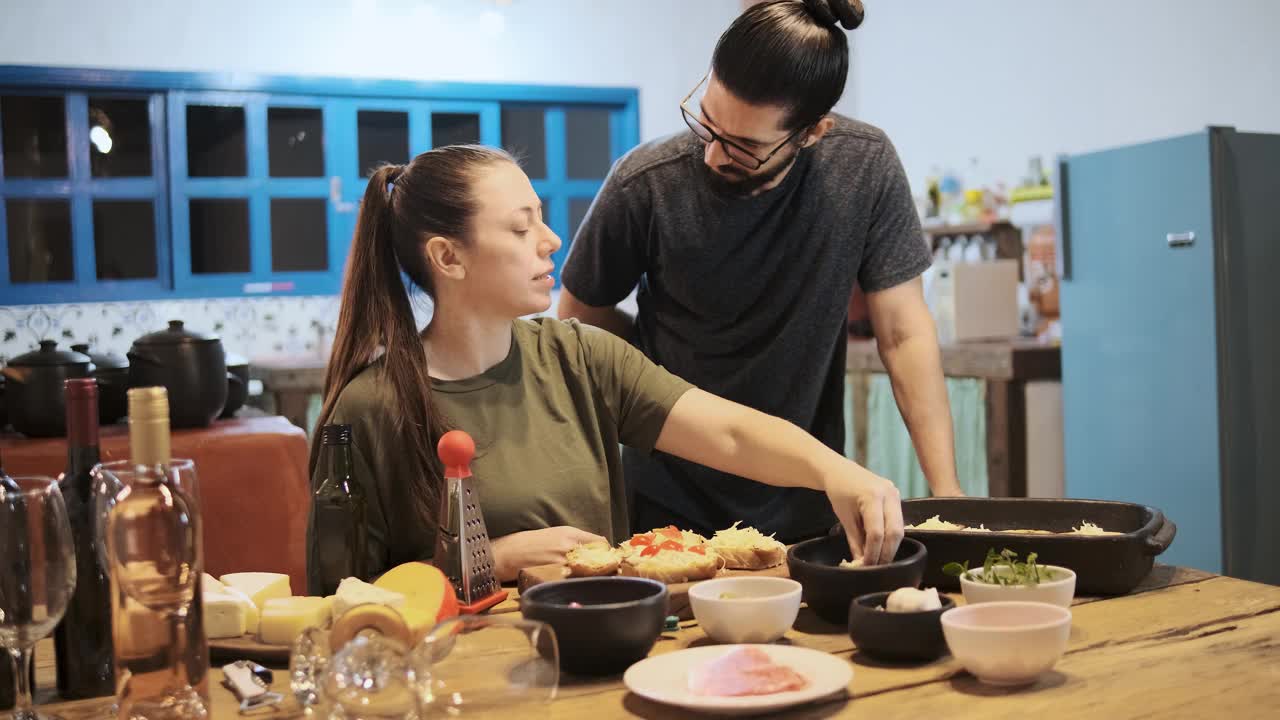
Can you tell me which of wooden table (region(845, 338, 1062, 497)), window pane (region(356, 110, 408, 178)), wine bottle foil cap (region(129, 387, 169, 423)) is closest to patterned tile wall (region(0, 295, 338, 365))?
window pane (region(356, 110, 408, 178))

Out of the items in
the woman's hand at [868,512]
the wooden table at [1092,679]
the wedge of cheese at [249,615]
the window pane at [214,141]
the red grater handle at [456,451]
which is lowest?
the wooden table at [1092,679]

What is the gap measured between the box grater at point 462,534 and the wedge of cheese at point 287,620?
0.54 feet

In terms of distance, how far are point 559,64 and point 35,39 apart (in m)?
2.46

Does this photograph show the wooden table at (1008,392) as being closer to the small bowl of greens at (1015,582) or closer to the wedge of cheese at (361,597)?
the small bowl of greens at (1015,582)

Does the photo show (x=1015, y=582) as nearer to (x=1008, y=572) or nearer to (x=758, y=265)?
(x=1008, y=572)

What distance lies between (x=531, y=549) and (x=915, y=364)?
965mm

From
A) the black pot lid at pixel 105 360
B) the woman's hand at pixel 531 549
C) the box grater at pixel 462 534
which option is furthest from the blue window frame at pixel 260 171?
the box grater at pixel 462 534

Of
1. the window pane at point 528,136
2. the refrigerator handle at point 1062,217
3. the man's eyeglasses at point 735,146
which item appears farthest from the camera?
the window pane at point 528,136

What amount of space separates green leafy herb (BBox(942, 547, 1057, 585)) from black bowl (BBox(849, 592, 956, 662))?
126 millimetres

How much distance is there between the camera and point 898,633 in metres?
1.12

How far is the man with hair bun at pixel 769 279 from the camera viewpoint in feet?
7.04

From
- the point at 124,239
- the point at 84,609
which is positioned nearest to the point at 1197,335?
the point at 84,609

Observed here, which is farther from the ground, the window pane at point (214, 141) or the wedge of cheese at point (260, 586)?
the window pane at point (214, 141)

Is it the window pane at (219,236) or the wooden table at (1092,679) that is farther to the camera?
the window pane at (219,236)
